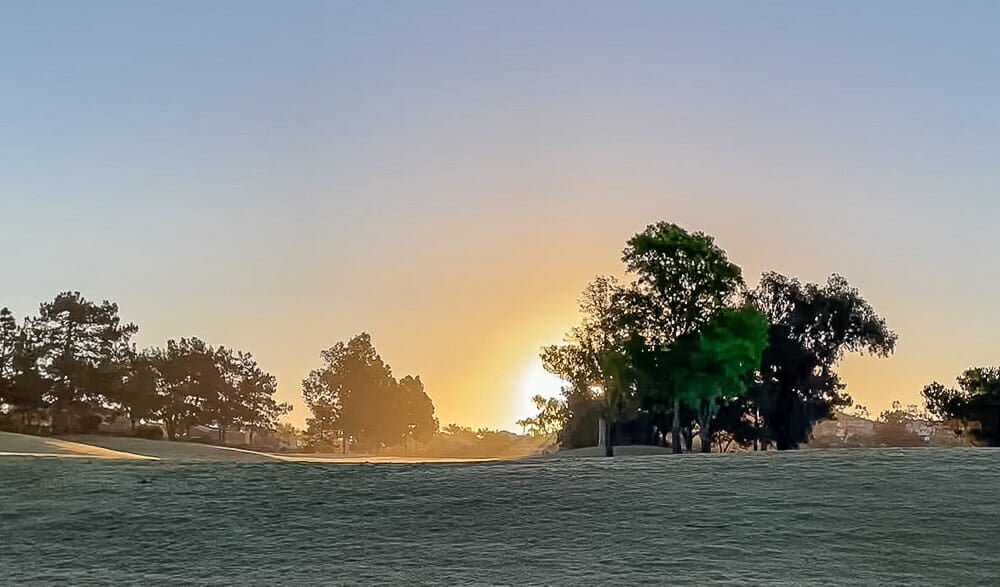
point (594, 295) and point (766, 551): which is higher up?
point (594, 295)

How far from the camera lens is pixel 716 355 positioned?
46656mm

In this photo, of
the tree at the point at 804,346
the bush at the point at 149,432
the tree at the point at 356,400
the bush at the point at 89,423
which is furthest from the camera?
the tree at the point at 356,400

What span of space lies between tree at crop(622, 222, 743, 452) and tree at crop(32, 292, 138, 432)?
134 ft

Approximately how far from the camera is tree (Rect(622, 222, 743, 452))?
47688 millimetres

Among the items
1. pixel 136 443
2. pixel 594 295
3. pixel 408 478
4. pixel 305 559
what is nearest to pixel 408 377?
pixel 136 443

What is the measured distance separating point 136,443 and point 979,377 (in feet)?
154

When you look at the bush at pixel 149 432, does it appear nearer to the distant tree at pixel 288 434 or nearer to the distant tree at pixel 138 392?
the distant tree at pixel 138 392

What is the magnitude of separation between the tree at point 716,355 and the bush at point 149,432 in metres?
40.4

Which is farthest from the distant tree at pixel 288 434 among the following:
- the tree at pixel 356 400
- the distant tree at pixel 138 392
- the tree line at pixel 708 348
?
the tree line at pixel 708 348

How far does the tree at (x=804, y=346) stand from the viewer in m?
58.2

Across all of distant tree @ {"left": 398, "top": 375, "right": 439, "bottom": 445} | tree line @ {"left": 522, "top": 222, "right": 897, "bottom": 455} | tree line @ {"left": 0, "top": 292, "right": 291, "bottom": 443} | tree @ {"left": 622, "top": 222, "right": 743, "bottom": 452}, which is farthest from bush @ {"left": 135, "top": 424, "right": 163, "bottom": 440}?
distant tree @ {"left": 398, "top": 375, "right": 439, "bottom": 445}

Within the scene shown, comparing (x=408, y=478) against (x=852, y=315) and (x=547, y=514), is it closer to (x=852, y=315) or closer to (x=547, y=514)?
(x=547, y=514)

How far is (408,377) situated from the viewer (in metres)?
125

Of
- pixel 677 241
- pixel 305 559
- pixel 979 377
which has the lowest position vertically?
pixel 305 559
